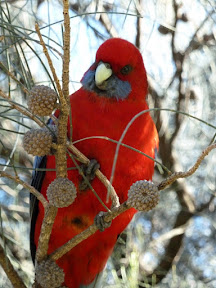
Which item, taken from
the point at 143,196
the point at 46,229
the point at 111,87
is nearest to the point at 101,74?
the point at 111,87

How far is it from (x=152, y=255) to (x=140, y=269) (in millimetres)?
89

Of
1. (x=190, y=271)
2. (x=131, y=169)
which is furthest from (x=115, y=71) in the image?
(x=190, y=271)

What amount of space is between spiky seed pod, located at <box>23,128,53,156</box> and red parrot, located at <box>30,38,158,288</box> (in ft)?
1.61

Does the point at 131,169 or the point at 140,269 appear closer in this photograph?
the point at 131,169

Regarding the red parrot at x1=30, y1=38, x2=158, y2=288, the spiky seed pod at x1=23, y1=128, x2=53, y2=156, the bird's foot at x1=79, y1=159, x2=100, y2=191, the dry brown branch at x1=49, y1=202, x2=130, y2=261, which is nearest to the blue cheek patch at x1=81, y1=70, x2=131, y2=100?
the red parrot at x1=30, y1=38, x2=158, y2=288

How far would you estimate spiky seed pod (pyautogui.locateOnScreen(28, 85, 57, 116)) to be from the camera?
107cm

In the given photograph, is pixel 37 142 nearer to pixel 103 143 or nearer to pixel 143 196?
pixel 143 196

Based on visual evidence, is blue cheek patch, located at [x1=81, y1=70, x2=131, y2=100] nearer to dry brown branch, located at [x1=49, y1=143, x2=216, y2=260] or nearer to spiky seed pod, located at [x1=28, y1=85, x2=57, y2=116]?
dry brown branch, located at [x1=49, y1=143, x2=216, y2=260]

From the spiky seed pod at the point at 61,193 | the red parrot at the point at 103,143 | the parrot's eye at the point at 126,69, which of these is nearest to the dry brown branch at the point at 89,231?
the spiky seed pod at the point at 61,193

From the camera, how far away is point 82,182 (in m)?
1.63

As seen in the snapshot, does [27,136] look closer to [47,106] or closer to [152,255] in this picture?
[47,106]

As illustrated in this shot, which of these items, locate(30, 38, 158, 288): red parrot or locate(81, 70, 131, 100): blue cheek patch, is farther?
locate(81, 70, 131, 100): blue cheek patch

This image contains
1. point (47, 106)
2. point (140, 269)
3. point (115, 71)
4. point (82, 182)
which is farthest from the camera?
point (140, 269)

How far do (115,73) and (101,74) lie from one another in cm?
11
